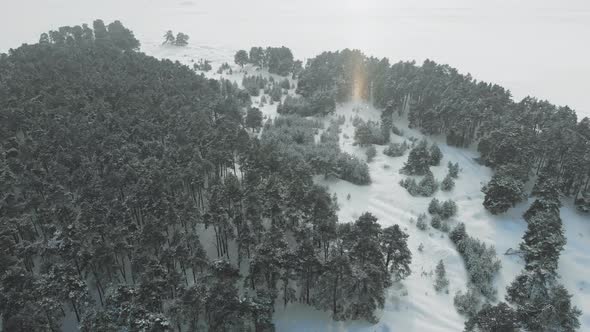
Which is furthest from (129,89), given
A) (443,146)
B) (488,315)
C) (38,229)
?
(488,315)

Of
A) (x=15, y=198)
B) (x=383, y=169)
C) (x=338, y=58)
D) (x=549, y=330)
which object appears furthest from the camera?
(x=338, y=58)

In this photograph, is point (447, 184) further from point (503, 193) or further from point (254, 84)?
point (254, 84)

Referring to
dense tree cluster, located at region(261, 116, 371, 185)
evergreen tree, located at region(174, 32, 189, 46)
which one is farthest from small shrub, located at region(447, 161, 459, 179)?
evergreen tree, located at region(174, 32, 189, 46)

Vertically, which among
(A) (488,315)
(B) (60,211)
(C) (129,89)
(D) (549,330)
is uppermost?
(C) (129,89)

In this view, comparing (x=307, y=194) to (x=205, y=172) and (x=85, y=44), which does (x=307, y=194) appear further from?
(x=85, y=44)

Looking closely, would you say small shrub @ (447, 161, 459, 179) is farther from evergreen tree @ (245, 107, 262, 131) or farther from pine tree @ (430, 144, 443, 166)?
evergreen tree @ (245, 107, 262, 131)

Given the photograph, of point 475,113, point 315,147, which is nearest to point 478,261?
point 315,147

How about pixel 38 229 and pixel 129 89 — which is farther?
pixel 129 89

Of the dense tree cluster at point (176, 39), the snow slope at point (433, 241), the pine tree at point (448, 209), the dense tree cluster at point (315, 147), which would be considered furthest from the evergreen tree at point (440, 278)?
the dense tree cluster at point (176, 39)
